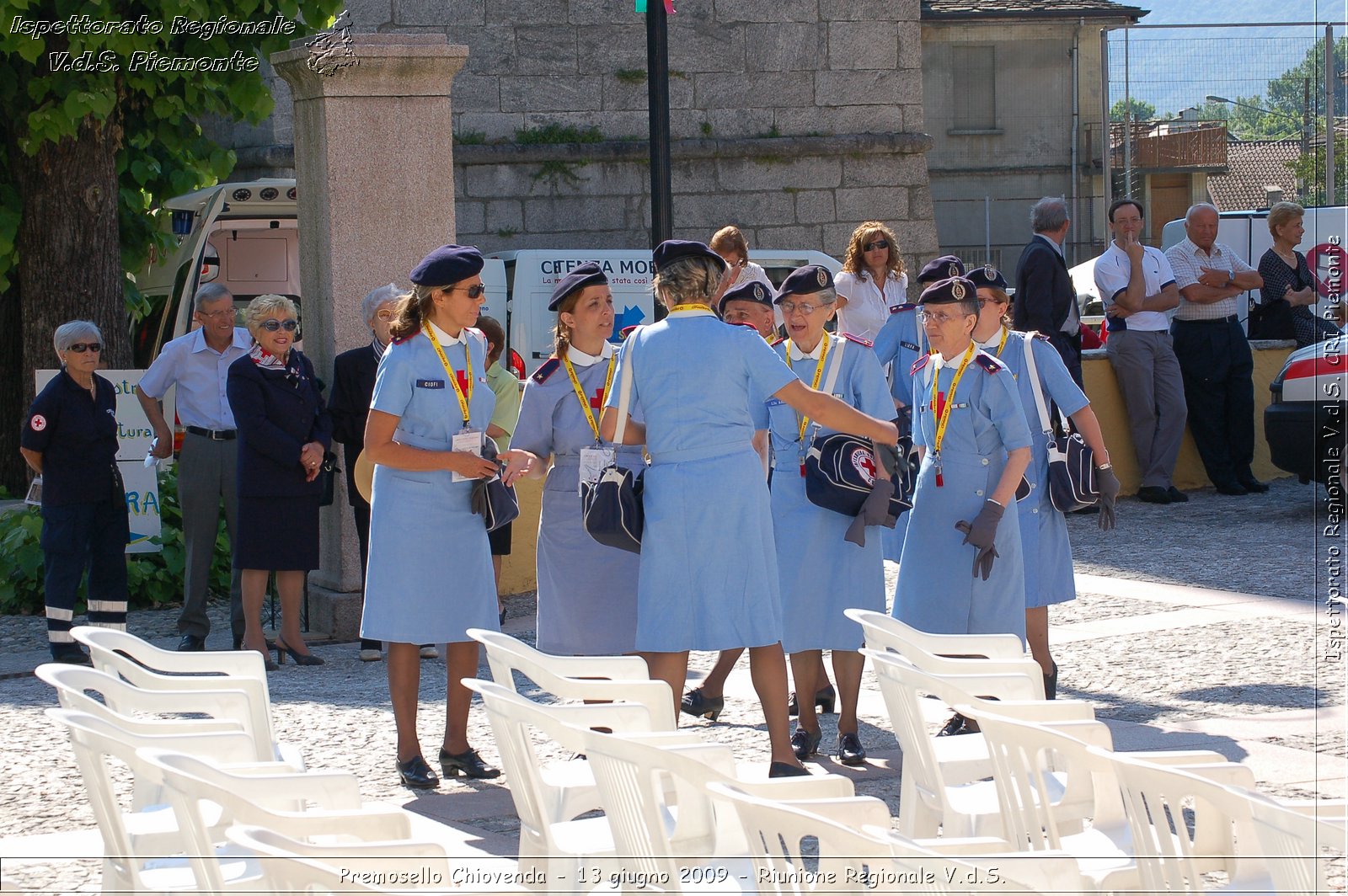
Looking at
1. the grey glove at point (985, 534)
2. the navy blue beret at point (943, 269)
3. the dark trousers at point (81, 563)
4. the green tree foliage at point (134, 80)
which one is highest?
the green tree foliage at point (134, 80)

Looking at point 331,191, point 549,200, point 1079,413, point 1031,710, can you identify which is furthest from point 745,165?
point 1031,710

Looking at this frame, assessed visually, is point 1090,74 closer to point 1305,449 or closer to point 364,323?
point 1305,449

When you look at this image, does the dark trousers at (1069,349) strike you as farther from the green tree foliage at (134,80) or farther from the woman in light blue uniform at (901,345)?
the green tree foliage at (134,80)

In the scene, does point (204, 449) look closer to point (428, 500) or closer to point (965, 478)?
point (428, 500)

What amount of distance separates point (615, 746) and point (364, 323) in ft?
20.5

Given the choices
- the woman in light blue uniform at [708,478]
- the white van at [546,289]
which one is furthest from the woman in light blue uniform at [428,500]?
the white van at [546,289]

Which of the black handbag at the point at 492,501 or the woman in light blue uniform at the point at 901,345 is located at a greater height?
the woman in light blue uniform at the point at 901,345

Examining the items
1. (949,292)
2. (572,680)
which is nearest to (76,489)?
(949,292)

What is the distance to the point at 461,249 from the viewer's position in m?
6.32

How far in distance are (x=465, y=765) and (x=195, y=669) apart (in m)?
1.59

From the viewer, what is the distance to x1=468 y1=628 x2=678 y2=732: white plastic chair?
439 cm

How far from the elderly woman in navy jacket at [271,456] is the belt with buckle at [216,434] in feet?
2.20

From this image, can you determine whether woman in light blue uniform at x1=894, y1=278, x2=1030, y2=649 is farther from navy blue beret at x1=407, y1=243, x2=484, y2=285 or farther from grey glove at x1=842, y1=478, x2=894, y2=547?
navy blue beret at x1=407, y1=243, x2=484, y2=285

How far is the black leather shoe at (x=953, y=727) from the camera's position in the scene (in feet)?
22.3
